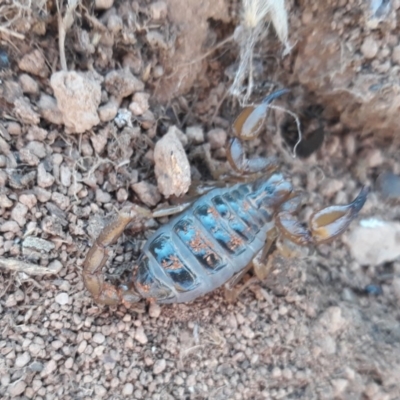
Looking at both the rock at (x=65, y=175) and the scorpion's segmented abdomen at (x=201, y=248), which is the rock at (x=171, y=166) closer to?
the scorpion's segmented abdomen at (x=201, y=248)

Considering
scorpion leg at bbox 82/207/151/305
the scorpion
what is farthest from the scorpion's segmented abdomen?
scorpion leg at bbox 82/207/151/305

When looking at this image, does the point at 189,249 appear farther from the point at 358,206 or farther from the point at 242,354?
the point at 358,206

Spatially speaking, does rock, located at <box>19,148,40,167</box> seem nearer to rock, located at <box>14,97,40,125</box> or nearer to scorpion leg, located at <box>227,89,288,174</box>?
rock, located at <box>14,97,40,125</box>

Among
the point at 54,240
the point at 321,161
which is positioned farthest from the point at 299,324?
the point at 54,240

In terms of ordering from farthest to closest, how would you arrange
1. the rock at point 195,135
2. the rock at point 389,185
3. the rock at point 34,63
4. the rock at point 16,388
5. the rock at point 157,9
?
the rock at point 389,185 < the rock at point 195,135 < the rock at point 157,9 < the rock at point 34,63 < the rock at point 16,388

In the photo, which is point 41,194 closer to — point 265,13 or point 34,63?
point 34,63

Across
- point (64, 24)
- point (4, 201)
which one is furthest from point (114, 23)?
point (4, 201)

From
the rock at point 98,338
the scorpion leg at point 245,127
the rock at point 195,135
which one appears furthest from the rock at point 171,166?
the rock at point 98,338
